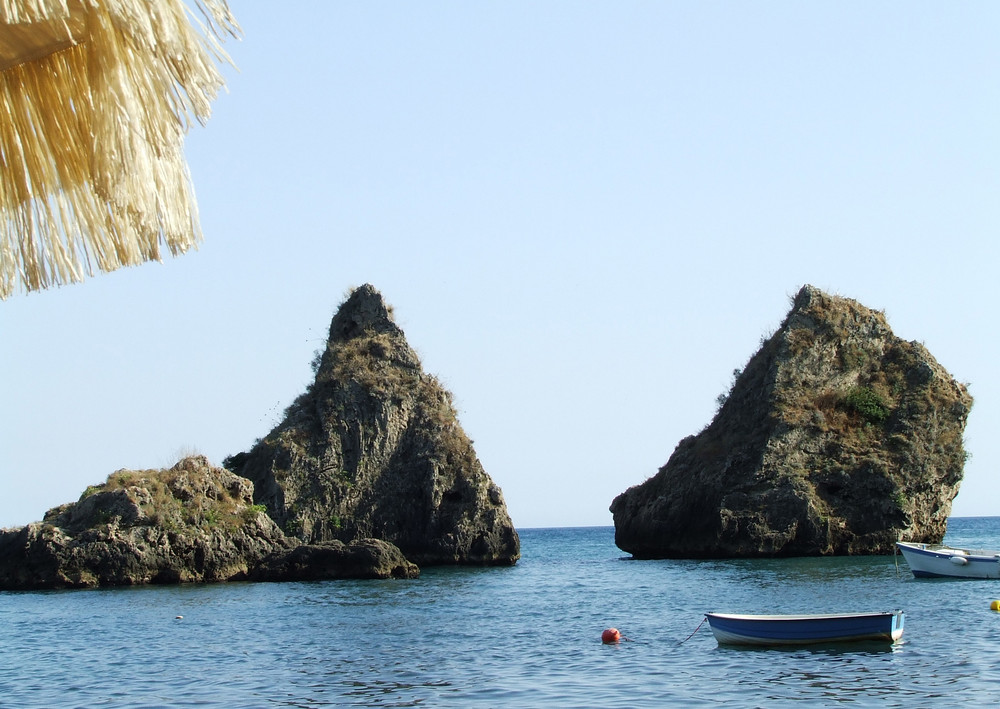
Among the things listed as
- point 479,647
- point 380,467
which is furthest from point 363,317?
point 479,647

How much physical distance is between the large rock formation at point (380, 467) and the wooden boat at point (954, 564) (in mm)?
22716

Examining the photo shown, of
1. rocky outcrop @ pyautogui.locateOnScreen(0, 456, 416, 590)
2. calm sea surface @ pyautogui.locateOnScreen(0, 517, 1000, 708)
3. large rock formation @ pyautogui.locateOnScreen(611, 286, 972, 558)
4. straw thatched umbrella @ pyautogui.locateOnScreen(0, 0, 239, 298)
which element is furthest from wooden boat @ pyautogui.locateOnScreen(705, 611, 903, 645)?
large rock formation @ pyautogui.locateOnScreen(611, 286, 972, 558)

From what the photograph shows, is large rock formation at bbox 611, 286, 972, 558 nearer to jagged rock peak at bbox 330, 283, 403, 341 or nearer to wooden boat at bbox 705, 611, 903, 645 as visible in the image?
jagged rock peak at bbox 330, 283, 403, 341

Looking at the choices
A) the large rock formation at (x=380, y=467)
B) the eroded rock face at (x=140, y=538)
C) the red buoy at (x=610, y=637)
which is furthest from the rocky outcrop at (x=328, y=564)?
the red buoy at (x=610, y=637)

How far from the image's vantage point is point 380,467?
59.5 metres

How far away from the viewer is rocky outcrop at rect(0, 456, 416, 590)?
43.7 m

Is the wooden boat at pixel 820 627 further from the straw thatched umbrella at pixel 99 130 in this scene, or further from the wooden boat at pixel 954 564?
the straw thatched umbrella at pixel 99 130

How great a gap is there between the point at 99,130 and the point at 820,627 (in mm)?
22931

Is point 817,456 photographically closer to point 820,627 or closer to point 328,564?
point 328,564

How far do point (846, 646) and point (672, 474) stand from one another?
3947 cm

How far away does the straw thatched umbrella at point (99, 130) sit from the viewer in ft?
10.7

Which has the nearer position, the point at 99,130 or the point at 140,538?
the point at 99,130

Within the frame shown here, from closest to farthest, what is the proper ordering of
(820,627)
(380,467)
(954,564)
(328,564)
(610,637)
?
(820,627)
(610,637)
(954,564)
(328,564)
(380,467)

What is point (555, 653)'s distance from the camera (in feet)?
80.7
